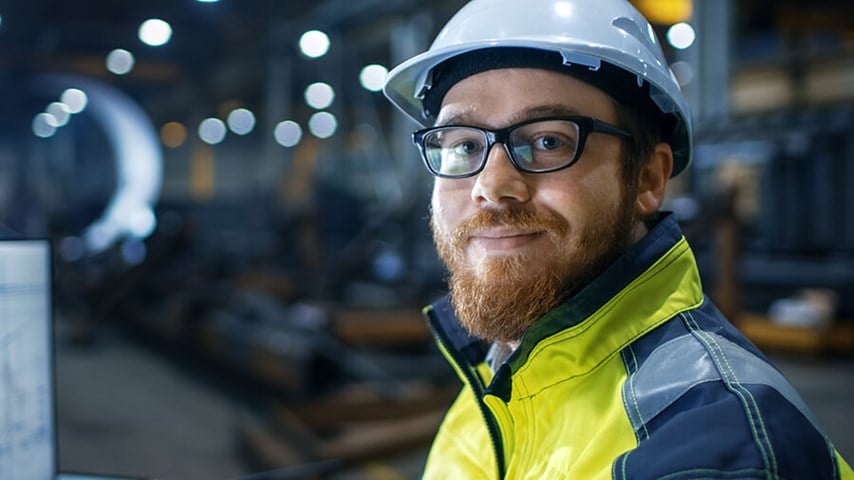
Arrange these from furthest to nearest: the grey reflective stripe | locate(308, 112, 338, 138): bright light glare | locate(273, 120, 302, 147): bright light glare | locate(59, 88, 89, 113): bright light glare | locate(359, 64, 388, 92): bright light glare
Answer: locate(273, 120, 302, 147): bright light glare
locate(308, 112, 338, 138): bright light glare
locate(359, 64, 388, 92): bright light glare
locate(59, 88, 89, 113): bright light glare
the grey reflective stripe

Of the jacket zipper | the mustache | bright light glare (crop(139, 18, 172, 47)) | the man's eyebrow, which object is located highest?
bright light glare (crop(139, 18, 172, 47))

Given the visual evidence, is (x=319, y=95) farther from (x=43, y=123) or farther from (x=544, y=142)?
(x=544, y=142)

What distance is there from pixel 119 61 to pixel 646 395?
2931 millimetres

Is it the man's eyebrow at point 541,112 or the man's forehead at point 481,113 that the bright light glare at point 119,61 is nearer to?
the man's forehead at point 481,113

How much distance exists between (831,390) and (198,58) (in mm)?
4568

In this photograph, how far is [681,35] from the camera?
26.1 feet

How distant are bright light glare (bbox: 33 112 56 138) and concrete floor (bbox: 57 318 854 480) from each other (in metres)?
1.05

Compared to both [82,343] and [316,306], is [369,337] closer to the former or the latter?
[316,306]

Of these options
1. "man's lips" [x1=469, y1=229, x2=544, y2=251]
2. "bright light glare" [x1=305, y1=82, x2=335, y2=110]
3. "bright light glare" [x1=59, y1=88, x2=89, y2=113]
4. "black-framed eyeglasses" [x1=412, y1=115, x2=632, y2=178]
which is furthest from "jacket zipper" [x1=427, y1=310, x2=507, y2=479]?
"bright light glare" [x1=305, y1=82, x2=335, y2=110]

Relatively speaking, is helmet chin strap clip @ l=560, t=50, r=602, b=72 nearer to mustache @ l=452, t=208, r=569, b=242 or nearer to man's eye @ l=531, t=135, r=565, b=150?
man's eye @ l=531, t=135, r=565, b=150

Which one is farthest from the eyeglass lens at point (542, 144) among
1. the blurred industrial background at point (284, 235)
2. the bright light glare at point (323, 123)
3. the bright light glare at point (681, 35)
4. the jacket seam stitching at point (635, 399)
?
the bright light glare at point (323, 123)

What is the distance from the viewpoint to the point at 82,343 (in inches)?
291

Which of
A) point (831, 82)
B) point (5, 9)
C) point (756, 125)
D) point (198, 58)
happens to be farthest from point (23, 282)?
point (831, 82)

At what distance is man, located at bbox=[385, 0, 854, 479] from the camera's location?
0.81 m
